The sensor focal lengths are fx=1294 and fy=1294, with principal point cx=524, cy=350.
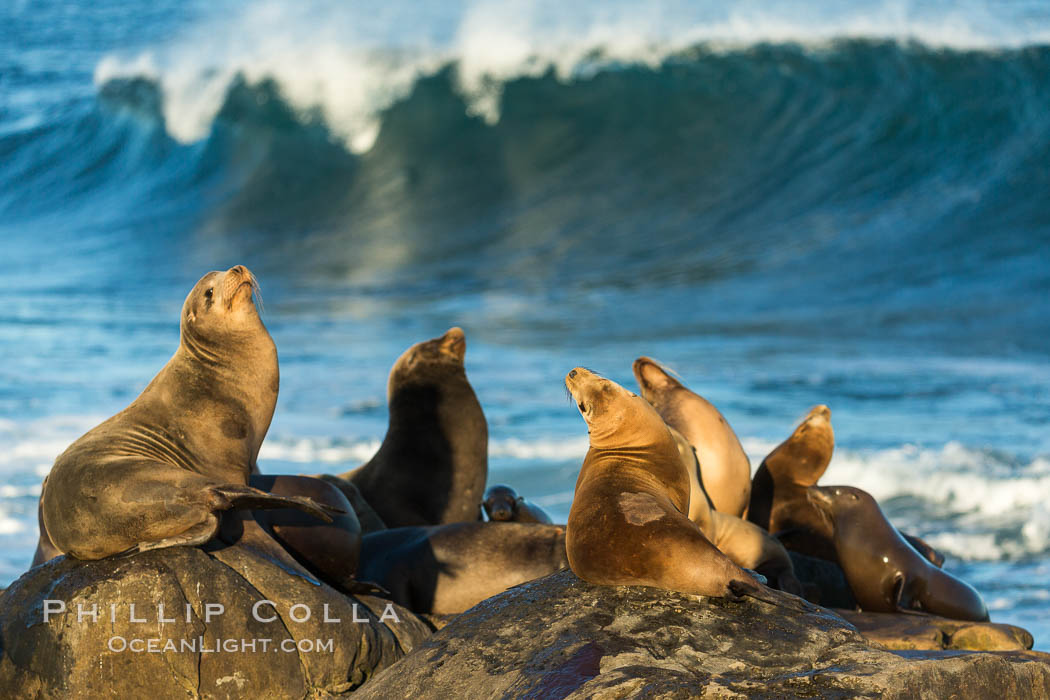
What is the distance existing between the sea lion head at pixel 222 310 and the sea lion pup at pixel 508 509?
1686 millimetres

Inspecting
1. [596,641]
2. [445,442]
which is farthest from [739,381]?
[596,641]

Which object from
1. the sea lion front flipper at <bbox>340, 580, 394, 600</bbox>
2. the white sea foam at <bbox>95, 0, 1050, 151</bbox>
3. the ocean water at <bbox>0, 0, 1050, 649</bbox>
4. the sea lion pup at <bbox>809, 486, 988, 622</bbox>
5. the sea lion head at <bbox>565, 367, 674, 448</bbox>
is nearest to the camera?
the sea lion head at <bbox>565, 367, 674, 448</bbox>

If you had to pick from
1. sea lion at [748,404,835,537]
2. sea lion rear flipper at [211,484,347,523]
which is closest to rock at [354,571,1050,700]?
sea lion rear flipper at [211,484,347,523]

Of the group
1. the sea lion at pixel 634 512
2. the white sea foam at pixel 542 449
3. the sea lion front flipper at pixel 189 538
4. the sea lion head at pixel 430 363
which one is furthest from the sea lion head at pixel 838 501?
the white sea foam at pixel 542 449

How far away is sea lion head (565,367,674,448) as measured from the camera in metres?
4.86

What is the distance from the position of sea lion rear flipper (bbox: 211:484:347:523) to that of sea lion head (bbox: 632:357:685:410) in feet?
8.23

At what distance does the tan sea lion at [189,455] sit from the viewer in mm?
4547

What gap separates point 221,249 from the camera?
26.6 meters

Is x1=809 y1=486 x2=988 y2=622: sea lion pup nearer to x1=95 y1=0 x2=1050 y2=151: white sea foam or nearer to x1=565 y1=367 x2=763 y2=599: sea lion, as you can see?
x1=565 y1=367 x2=763 y2=599: sea lion

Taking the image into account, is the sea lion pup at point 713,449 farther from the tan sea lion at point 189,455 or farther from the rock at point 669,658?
the rock at point 669,658

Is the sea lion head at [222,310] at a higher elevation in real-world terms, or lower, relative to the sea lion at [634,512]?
higher

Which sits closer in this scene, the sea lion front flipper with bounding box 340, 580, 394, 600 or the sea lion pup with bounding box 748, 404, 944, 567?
the sea lion front flipper with bounding box 340, 580, 394, 600

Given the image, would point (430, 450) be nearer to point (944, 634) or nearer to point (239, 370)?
point (239, 370)

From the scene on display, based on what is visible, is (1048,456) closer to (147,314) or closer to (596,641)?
(596,641)
